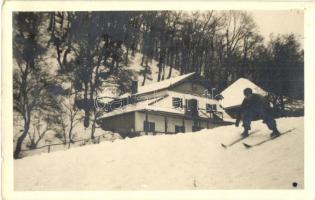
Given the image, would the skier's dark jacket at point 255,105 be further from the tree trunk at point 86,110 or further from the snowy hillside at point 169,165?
the tree trunk at point 86,110

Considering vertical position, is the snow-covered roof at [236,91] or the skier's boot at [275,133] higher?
the snow-covered roof at [236,91]

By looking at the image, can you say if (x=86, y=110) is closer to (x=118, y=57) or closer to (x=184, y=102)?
(x=118, y=57)

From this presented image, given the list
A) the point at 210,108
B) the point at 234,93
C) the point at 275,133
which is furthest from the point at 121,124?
the point at 275,133

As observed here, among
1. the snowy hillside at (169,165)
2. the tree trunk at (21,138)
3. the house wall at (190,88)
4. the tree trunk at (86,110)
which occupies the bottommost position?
the snowy hillside at (169,165)

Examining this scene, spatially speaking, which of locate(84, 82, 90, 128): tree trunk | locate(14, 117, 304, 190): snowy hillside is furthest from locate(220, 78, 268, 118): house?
locate(84, 82, 90, 128): tree trunk

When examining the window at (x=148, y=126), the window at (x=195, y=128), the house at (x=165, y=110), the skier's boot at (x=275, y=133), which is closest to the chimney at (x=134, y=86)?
the house at (x=165, y=110)

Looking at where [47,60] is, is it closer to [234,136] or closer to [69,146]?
[69,146]
